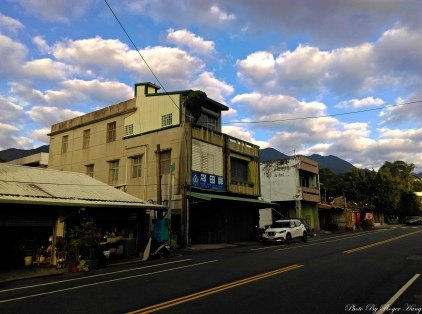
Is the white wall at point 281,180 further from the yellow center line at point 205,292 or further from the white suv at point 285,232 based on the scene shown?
the yellow center line at point 205,292

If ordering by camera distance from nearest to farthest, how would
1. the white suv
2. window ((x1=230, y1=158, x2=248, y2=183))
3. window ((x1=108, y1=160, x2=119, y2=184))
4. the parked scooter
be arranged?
the parked scooter
the white suv
window ((x1=108, y1=160, x2=119, y2=184))
window ((x1=230, y1=158, x2=248, y2=183))

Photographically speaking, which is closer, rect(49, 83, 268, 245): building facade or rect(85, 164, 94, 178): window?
rect(49, 83, 268, 245): building facade

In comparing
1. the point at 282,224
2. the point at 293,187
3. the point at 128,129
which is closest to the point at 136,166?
the point at 128,129

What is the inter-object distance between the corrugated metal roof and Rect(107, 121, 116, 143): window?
1110 cm

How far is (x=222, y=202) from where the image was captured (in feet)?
98.6

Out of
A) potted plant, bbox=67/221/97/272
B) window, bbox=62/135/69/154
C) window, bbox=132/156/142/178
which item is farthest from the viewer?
window, bbox=62/135/69/154

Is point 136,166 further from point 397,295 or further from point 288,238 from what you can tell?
point 397,295

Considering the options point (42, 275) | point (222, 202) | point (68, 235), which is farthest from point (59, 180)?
point (222, 202)

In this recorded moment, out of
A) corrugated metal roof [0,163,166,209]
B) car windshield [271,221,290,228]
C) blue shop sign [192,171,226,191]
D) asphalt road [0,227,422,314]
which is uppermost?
blue shop sign [192,171,226,191]

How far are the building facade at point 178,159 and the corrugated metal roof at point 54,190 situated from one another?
4.31 meters

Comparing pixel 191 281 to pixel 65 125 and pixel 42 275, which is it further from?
pixel 65 125

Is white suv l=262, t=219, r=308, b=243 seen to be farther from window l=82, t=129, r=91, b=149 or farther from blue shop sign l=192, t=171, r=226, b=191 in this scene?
window l=82, t=129, r=91, b=149

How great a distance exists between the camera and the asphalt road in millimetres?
7742

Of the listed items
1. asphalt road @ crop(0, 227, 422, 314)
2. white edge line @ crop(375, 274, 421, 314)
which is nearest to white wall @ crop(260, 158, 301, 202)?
asphalt road @ crop(0, 227, 422, 314)
